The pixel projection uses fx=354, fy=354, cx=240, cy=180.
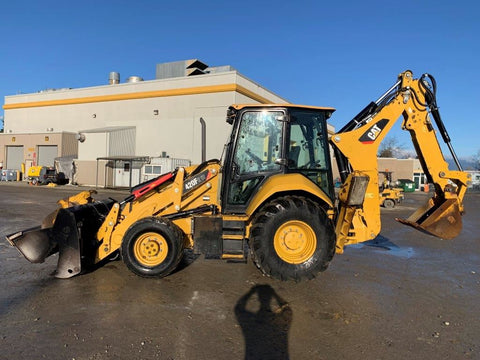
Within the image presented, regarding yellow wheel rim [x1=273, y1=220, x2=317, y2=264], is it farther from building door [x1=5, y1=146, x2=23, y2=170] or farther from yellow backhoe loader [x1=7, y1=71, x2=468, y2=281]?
building door [x1=5, y1=146, x2=23, y2=170]

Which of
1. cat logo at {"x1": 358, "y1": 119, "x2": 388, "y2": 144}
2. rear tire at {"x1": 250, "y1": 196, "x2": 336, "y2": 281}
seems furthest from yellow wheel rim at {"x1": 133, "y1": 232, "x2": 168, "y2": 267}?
cat logo at {"x1": 358, "y1": 119, "x2": 388, "y2": 144}

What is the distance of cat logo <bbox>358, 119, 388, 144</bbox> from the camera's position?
556 centimetres

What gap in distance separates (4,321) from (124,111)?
30567 mm

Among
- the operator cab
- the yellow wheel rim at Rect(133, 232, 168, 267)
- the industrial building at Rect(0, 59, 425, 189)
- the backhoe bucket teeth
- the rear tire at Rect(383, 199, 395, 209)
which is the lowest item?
the rear tire at Rect(383, 199, 395, 209)

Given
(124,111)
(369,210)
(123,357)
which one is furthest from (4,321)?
(124,111)

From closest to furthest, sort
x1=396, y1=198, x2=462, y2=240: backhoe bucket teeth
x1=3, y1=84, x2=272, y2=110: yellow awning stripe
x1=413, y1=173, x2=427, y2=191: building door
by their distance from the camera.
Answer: x1=396, y1=198, x2=462, y2=240: backhoe bucket teeth < x1=3, y1=84, x2=272, y2=110: yellow awning stripe < x1=413, y1=173, x2=427, y2=191: building door

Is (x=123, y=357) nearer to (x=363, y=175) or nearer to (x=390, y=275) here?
(x=363, y=175)

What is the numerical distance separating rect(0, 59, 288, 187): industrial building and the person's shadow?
21.4m

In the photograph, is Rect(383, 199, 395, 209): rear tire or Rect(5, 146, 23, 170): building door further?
Rect(5, 146, 23, 170): building door

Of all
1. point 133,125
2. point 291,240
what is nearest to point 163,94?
point 133,125

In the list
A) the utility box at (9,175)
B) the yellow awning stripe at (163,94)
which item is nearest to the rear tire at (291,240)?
the yellow awning stripe at (163,94)

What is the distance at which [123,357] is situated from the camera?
3.27 meters

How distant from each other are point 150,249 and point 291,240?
83.3 inches

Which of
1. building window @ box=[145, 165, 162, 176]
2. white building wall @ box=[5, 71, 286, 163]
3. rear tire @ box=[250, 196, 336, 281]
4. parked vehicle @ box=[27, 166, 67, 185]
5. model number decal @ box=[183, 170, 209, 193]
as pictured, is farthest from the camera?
parked vehicle @ box=[27, 166, 67, 185]
